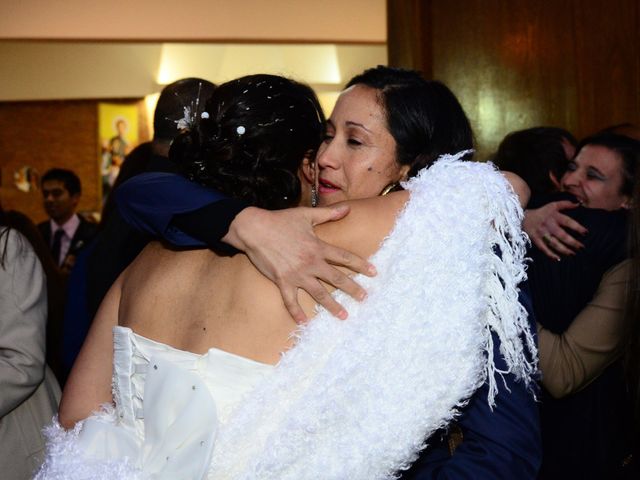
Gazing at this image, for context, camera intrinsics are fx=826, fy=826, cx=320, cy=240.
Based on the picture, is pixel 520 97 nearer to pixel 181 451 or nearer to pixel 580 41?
pixel 580 41

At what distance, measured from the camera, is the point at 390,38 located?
3.68 metres

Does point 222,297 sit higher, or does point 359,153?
point 359,153

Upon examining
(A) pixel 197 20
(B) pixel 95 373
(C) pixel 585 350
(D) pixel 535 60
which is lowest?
(C) pixel 585 350

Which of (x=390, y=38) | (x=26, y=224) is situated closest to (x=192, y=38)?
(x=390, y=38)

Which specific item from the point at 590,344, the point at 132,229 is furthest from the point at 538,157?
the point at 132,229

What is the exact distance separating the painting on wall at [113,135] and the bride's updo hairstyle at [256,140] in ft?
21.3

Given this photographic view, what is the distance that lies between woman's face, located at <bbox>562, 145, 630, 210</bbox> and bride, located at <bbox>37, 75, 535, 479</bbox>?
4.10ft

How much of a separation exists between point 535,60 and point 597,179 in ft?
3.62

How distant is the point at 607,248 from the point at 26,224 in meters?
1.76

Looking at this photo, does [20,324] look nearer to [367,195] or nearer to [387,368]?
[367,195]

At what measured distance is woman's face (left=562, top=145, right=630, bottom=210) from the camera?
2.61 metres

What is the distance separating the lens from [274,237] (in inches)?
53.2

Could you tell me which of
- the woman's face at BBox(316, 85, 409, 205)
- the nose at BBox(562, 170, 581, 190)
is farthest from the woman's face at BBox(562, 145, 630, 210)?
the woman's face at BBox(316, 85, 409, 205)

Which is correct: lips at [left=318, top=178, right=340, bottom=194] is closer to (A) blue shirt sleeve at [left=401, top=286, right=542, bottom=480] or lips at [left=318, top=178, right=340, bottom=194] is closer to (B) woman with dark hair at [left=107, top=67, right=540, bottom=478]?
(B) woman with dark hair at [left=107, top=67, right=540, bottom=478]
